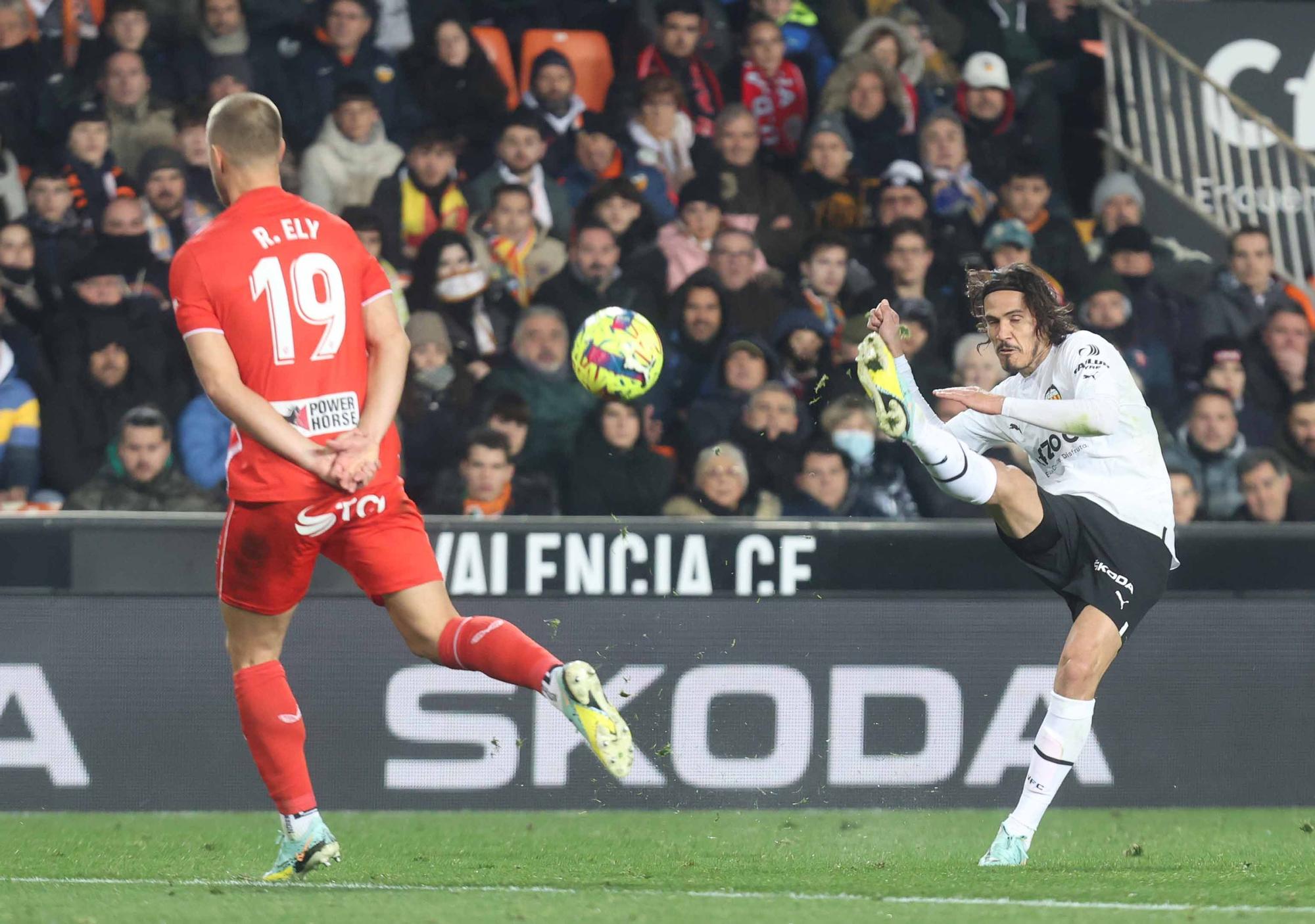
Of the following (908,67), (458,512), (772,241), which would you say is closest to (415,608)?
(458,512)

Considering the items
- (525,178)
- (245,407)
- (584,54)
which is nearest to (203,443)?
(525,178)

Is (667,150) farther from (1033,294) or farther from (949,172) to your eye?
(1033,294)

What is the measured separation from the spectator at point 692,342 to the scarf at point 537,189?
1.01 m

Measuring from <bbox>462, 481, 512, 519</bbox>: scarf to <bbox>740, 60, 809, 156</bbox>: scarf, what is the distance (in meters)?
3.11

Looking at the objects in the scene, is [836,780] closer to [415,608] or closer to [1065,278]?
[415,608]

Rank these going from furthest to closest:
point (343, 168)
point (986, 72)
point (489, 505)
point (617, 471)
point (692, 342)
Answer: point (986, 72), point (343, 168), point (692, 342), point (617, 471), point (489, 505)

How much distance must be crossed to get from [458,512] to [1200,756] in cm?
335

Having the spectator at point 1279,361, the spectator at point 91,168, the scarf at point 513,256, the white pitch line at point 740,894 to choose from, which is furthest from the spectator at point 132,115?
the spectator at point 1279,361

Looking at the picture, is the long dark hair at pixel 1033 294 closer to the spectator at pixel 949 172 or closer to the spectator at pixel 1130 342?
the spectator at pixel 1130 342

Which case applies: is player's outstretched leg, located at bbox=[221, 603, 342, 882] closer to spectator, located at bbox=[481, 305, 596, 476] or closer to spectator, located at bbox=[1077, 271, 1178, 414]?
spectator, located at bbox=[481, 305, 596, 476]

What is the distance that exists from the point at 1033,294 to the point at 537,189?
4.18 metres

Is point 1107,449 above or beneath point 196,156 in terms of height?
beneath

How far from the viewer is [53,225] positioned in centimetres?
923

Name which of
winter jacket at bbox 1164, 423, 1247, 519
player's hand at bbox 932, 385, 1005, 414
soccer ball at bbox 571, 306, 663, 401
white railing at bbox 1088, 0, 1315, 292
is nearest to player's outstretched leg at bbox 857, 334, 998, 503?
player's hand at bbox 932, 385, 1005, 414
